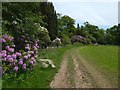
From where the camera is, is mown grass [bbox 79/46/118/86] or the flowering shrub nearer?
the flowering shrub

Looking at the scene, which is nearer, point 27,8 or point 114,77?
Result: point 114,77

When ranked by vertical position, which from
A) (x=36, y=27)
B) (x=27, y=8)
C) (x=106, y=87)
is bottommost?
(x=106, y=87)

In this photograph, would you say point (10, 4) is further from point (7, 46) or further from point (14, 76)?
point (14, 76)

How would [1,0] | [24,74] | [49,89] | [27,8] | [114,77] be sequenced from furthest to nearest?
[27,8] → [1,0] → [114,77] → [24,74] → [49,89]

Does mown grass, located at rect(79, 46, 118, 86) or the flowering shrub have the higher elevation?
the flowering shrub

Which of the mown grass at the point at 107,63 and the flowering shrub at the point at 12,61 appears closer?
the flowering shrub at the point at 12,61

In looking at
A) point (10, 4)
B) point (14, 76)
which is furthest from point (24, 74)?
point (10, 4)

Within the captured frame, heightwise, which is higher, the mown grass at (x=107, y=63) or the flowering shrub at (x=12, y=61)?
the flowering shrub at (x=12, y=61)

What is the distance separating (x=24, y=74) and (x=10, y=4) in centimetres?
461

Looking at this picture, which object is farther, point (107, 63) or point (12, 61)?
point (107, 63)

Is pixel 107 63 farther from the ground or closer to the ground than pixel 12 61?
closer to the ground

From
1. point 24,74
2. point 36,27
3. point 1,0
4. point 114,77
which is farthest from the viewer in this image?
point 36,27

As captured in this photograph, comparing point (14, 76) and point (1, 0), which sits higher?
point (1, 0)

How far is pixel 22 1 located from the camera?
14141 millimetres
